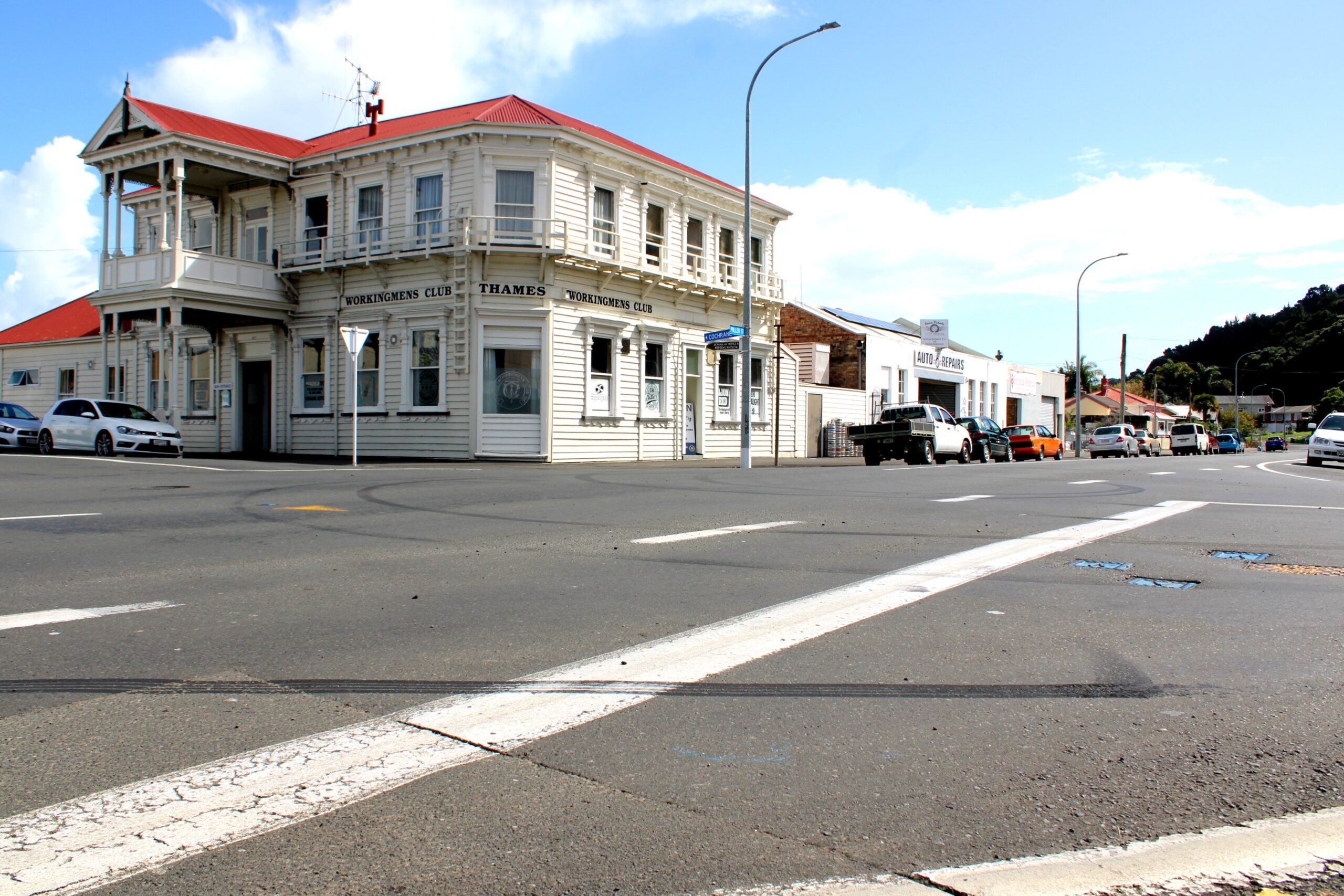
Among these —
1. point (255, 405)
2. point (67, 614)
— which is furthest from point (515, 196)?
point (67, 614)

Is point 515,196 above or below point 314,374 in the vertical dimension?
above

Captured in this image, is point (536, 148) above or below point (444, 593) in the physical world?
above

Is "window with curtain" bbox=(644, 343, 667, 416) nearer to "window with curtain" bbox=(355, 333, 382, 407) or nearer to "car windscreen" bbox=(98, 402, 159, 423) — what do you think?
"window with curtain" bbox=(355, 333, 382, 407)

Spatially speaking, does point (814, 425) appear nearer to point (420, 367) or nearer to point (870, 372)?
point (870, 372)

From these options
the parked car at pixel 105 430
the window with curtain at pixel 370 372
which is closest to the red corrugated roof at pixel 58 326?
the parked car at pixel 105 430

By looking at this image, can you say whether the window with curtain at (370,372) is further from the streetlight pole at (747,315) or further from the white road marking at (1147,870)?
the white road marking at (1147,870)

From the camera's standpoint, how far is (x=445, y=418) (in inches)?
983

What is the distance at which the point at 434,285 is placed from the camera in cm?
2508

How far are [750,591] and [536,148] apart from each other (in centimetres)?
2041

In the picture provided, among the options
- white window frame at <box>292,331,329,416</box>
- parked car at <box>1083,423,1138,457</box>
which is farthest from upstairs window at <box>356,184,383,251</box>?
parked car at <box>1083,423,1138,457</box>

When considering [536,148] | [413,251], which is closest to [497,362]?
[413,251]

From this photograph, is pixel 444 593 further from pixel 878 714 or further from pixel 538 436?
pixel 538 436

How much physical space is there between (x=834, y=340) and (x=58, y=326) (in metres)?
31.9

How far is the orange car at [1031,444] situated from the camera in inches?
1581
